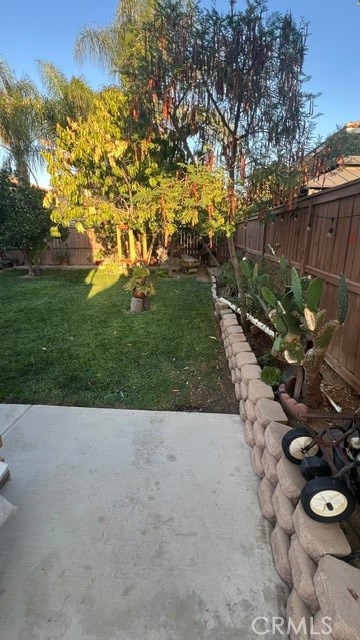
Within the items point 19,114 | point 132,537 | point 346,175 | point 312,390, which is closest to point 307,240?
point 312,390

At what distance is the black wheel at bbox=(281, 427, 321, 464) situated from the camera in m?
1.68

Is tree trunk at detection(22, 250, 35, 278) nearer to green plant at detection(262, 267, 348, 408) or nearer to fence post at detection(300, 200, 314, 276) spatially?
fence post at detection(300, 200, 314, 276)

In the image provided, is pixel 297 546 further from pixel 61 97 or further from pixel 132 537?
pixel 61 97

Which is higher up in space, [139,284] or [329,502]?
[139,284]

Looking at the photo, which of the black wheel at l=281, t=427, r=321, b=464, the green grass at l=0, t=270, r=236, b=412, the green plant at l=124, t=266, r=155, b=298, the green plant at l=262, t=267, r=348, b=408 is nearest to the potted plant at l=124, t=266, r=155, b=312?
the green plant at l=124, t=266, r=155, b=298

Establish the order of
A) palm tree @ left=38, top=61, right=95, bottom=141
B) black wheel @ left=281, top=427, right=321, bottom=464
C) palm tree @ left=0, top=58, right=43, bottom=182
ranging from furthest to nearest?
1. palm tree @ left=0, top=58, right=43, bottom=182
2. palm tree @ left=38, top=61, right=95, bottom=141
3. black wheel @ left=281, top=427, right=321, bottom=464

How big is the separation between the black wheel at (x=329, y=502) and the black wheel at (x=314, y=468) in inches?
6.0

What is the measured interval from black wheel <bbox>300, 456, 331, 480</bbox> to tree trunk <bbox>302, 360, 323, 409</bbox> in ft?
2.92

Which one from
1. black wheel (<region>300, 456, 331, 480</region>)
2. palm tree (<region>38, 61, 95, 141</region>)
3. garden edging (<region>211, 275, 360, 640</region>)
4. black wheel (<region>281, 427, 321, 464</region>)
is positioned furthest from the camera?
palm tree (<region>38, 61, 95, 141</region>)

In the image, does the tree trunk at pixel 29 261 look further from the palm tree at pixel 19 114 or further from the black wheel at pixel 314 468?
the black wheel at pixel 314 468

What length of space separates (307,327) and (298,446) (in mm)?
832

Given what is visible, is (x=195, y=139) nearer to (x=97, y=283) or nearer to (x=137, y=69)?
(x=137, y=69)

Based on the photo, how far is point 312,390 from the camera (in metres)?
2.40

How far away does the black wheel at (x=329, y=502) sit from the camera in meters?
1.32
